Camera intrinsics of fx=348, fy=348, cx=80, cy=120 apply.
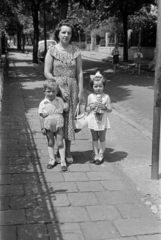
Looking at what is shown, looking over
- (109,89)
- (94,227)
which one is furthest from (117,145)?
(109,89)

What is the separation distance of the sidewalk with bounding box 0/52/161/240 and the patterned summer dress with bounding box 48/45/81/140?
2.07 feet

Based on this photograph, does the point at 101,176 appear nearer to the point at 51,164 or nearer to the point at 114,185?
the point at 114,185

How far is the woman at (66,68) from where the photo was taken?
4680 millimetres

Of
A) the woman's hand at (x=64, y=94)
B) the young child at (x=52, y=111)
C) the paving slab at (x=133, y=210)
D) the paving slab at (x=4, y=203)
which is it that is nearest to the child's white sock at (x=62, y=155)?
the young child at (x=52, y=111)

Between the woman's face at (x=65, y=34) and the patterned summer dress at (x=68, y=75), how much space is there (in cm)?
15

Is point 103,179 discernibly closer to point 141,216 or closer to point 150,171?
point 150,171

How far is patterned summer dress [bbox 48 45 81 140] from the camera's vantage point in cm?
470

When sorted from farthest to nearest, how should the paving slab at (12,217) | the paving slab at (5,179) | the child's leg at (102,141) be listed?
1. the child's leg at (102,141)
2. the paving slab at (5,179)
3. the paving slab at (12,217)

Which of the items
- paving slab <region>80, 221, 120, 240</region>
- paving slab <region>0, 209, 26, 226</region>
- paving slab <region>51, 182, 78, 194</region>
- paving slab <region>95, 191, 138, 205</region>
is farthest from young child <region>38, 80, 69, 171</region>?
paving slab <region>80, 221, 120, 240</region>

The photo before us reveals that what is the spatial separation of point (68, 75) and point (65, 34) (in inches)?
21.5

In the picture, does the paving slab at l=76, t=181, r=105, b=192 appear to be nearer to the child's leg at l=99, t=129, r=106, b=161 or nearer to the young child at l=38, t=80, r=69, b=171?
the young child at l=38, t=80, r=69, b=171

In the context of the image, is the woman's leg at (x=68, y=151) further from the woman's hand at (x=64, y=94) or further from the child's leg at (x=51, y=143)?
the woman's hand at (x=64, y=94)

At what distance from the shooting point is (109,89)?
1409 cm

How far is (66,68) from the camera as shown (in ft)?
15.5
